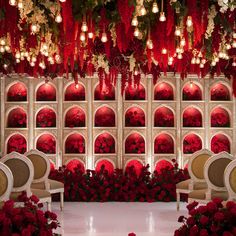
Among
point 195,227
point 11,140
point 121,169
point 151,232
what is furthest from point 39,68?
point 195,227

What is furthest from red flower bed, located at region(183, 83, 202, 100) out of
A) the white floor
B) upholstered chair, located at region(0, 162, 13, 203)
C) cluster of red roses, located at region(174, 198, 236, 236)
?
cluster of red roses, located at region(174, 198, 236, 236)

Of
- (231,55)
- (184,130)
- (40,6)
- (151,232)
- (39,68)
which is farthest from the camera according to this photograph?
(184,130)

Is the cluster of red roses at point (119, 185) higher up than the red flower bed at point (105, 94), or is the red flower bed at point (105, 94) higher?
the red flower bed at point (105, 94)

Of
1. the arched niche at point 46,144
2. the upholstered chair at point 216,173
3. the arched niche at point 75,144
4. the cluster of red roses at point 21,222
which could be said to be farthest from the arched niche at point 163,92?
the cluster of red roses at point 21,222

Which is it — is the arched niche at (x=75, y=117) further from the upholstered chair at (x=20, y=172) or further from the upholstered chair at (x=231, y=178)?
the upholstered chair at (x=231, y=178)

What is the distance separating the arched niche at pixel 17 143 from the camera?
1070 cm

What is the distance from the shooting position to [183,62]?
915 centimetres

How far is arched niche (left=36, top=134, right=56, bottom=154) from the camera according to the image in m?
10.7

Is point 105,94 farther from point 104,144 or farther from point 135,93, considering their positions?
point 104,144

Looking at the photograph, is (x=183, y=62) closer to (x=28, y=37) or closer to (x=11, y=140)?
(x=28, y=37)

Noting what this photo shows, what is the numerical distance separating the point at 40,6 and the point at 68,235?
2753 mm

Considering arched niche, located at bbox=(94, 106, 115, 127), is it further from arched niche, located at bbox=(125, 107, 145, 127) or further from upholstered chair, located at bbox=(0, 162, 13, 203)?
upholstered chair, located at bbox=(0, 162, 13, 203)

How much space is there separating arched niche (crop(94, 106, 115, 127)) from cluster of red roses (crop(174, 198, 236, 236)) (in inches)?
268

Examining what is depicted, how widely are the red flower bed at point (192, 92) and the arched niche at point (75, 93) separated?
199cm
